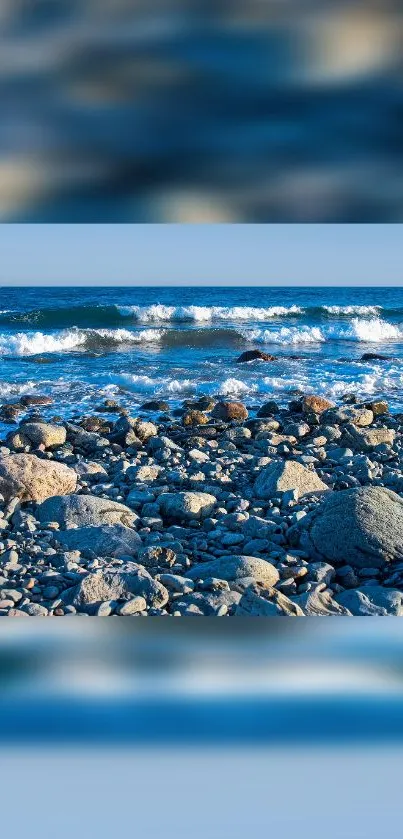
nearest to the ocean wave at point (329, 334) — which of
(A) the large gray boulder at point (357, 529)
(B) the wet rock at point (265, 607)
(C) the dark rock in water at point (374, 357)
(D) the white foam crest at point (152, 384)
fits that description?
(C) the dark rock in water at point (374, 357)

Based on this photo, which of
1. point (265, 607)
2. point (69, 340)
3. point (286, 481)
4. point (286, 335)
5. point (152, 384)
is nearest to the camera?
point (265, 607)

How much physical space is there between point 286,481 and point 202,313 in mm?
17180

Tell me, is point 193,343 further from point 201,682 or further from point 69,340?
point 201,682

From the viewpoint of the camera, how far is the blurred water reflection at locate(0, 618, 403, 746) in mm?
739

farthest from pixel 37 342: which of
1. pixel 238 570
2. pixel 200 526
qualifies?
pixel 238 570

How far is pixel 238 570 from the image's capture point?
2.18 m

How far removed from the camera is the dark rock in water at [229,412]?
688cm

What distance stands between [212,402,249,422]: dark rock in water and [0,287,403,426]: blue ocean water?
1.08 m
